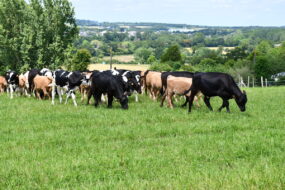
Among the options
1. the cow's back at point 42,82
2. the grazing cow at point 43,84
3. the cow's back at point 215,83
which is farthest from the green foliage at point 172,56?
the cow's back at point 215,83

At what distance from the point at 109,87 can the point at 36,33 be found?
30663 millimetres

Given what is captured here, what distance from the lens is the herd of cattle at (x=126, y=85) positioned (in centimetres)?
1523

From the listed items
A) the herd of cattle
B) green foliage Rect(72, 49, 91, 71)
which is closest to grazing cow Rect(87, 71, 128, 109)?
the herd of cattle

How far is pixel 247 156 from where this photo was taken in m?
8.06

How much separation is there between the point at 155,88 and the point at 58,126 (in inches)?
403

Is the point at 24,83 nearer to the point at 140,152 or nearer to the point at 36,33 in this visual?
the point at 140,152

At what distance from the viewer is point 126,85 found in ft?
59.8

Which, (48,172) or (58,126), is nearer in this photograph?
(48,172)

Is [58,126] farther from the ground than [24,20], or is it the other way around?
[24,20]

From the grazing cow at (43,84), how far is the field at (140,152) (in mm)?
6952

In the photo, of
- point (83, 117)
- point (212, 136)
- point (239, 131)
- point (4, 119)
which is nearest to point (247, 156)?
point (212, 136)

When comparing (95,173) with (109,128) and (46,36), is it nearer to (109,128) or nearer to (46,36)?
(109,128)

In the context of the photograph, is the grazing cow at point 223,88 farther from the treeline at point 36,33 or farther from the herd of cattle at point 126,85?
the treeline at point 36,33

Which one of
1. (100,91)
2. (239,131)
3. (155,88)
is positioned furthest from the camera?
(155,88)
